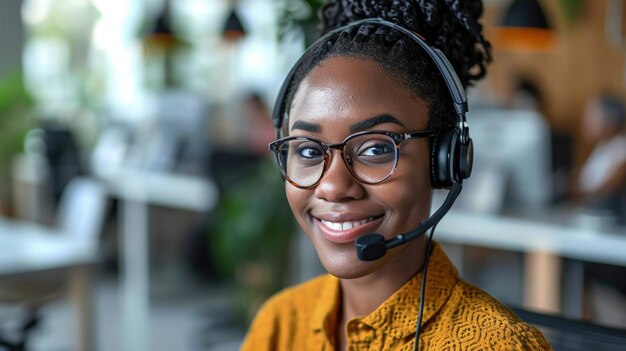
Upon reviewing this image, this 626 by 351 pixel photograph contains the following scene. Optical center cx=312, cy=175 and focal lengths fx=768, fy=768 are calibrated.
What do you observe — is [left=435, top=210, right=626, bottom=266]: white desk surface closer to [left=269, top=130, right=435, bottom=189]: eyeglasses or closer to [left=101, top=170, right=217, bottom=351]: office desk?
[left=101, top=170, right=217, bottom=351]: office desk

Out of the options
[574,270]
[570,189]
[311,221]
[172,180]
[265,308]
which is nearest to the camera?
[311,221]

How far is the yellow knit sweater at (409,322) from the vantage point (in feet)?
2.94

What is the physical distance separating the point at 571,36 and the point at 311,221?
6.00 m

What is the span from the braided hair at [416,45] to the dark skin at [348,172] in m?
0.02

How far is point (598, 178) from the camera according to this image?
16.6 feet

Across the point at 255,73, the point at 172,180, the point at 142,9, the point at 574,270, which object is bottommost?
the point at 574,270

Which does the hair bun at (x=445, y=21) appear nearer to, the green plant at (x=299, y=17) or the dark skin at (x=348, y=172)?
the dark skin at (x=348, y=172)

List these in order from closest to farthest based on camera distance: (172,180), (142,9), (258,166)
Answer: (258,166) → (172,180) → (142,9)

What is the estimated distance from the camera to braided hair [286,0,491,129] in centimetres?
96

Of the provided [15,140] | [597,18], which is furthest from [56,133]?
[597,18]

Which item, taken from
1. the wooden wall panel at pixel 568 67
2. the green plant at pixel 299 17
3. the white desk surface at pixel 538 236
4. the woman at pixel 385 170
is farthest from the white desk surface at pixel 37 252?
the wooden wall panel at pixel 568 67

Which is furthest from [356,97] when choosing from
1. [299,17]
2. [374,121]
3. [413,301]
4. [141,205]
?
[141,205]

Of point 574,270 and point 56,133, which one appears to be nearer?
point 574,270

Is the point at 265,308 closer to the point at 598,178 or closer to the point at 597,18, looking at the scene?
the point at 598,178
